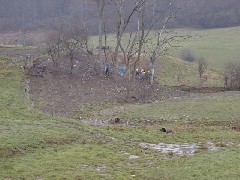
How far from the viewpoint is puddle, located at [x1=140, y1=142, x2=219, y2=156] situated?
16881 mm

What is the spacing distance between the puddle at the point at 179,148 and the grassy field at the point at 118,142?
0.27 meters

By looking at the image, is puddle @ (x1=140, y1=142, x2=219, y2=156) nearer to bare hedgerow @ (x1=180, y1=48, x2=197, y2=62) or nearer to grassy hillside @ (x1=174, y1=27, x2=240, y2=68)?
grassy hillside @ (x1=174, y1=27, x2=240, y2=68)

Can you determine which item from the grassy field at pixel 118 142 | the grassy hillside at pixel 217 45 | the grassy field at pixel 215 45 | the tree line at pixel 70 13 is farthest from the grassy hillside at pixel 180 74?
the tree line at pixel 70 13

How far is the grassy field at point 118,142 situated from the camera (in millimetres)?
13609

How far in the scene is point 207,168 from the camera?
1398 cm

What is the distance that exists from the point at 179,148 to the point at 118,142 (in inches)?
101

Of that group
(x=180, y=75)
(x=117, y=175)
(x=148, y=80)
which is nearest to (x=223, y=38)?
(x=180, y=75)

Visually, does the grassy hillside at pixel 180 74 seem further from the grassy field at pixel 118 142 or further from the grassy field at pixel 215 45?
the grassy field at pixel 118 142

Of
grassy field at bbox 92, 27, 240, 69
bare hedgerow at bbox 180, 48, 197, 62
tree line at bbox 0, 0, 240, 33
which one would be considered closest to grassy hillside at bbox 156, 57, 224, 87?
grassy field at bbox 92, 27, 240, 69

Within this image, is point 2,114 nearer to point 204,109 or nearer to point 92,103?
point 92,103

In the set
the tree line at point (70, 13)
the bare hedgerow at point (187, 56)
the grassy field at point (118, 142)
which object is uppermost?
the tree line at point (70, 13)

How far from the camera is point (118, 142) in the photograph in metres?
18.2

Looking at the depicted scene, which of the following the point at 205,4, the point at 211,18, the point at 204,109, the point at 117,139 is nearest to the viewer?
the point at 117,139

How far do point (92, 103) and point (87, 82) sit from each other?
304 inches
